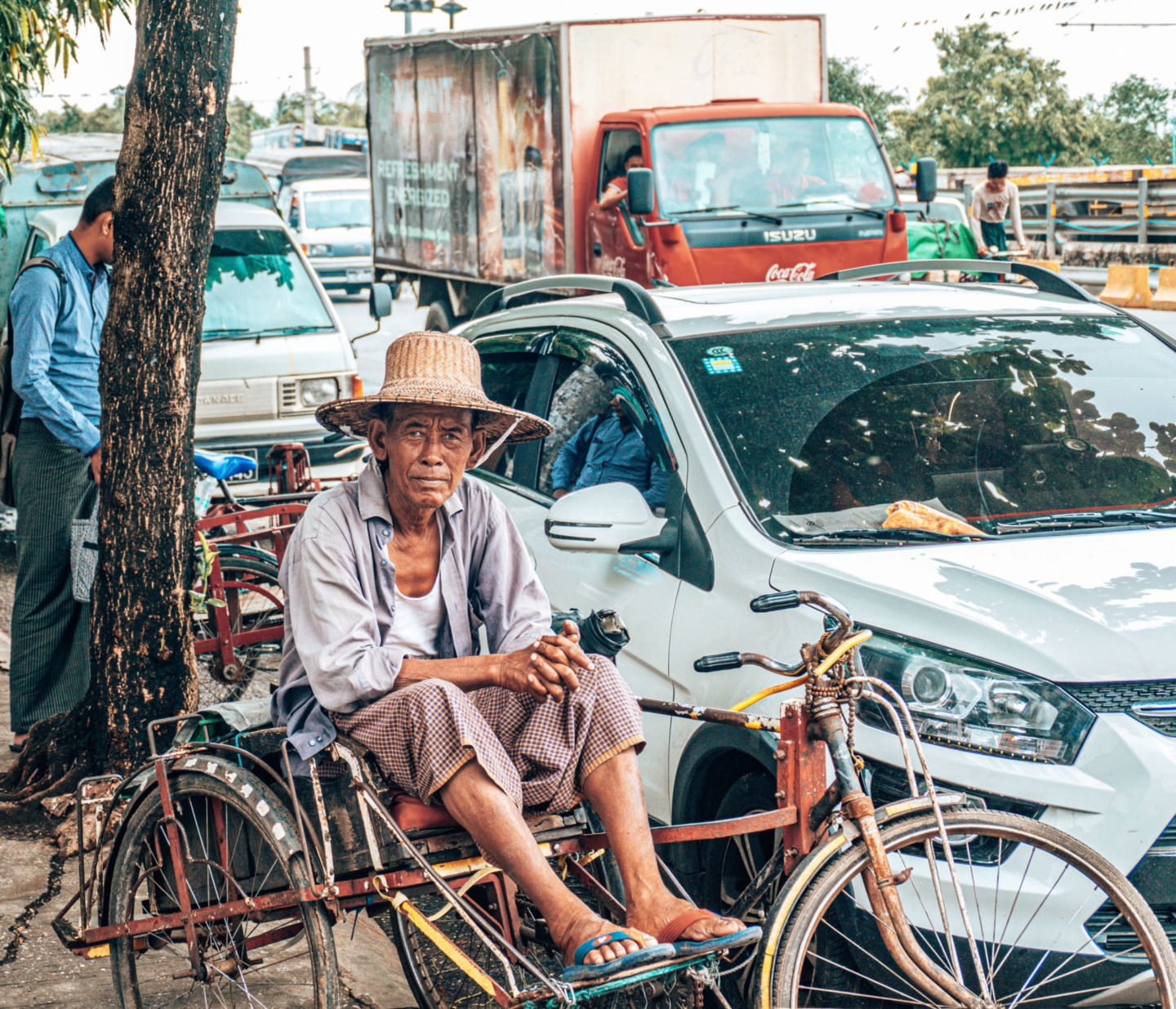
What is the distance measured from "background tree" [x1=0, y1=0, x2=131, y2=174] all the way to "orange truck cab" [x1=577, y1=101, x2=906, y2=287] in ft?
17.0

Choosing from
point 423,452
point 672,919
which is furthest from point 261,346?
point 672,919

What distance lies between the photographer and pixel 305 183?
29.7 meters

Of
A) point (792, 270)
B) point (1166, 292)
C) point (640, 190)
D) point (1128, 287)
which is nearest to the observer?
point (640, 190)

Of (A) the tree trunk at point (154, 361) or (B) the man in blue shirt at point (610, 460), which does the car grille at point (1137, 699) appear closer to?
(B) the man in blue shirt at point (610, 460)

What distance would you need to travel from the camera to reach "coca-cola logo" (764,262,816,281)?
12.0m

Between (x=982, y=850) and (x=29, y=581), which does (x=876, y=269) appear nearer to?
(x=982, y=850)

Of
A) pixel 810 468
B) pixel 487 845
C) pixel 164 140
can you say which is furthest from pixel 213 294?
pixel 487 845

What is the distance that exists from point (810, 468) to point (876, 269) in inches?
61.1

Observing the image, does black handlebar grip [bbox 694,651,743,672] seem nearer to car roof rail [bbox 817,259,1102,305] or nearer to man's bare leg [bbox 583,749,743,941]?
man's bare leg [bbox 583,749,743,941]

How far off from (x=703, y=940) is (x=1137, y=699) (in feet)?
3.32

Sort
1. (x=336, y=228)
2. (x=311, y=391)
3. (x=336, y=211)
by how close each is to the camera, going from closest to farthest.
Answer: (x=311, y=391)
(x=336, y=228)
(x=336, y=211)

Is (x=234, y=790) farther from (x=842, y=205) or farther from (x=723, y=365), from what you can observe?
(x=842, y=205)

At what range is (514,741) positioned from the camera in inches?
125

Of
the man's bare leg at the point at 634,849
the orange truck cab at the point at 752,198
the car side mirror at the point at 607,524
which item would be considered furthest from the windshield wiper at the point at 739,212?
the man's bare leg at the point at 634,849
